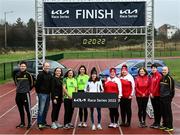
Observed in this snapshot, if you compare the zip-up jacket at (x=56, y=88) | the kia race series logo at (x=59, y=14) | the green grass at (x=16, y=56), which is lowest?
the zip-up jacket at (x=56, y=88)

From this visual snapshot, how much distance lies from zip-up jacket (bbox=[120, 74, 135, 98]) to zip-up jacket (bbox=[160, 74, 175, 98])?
0.85 m

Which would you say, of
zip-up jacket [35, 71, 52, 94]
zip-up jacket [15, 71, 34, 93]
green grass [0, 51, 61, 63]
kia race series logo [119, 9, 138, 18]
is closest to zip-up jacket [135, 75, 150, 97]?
zip-up jacket [35, 71, 52, 94]

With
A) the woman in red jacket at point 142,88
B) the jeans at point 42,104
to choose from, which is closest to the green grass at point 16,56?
the jeans at point 42,104

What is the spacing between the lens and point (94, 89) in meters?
12.2

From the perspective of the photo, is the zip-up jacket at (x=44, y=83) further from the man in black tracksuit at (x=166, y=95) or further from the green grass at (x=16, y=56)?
the green grass at (x=16, y=56)

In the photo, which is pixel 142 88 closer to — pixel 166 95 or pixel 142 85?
pixel 142 85

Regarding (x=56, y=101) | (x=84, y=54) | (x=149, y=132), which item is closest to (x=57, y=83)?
(x=56, y=101)

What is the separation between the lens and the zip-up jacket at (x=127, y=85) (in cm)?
1237

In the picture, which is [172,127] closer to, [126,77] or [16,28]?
[126,77]

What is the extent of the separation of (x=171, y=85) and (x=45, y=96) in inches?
138

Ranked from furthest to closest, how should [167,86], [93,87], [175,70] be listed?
[175,70] < [93,87] < [167,86]

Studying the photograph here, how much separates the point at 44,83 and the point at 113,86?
6.30ft

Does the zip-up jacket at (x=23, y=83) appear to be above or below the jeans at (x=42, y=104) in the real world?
above

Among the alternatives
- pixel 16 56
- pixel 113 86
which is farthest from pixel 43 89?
pixel 16 56
